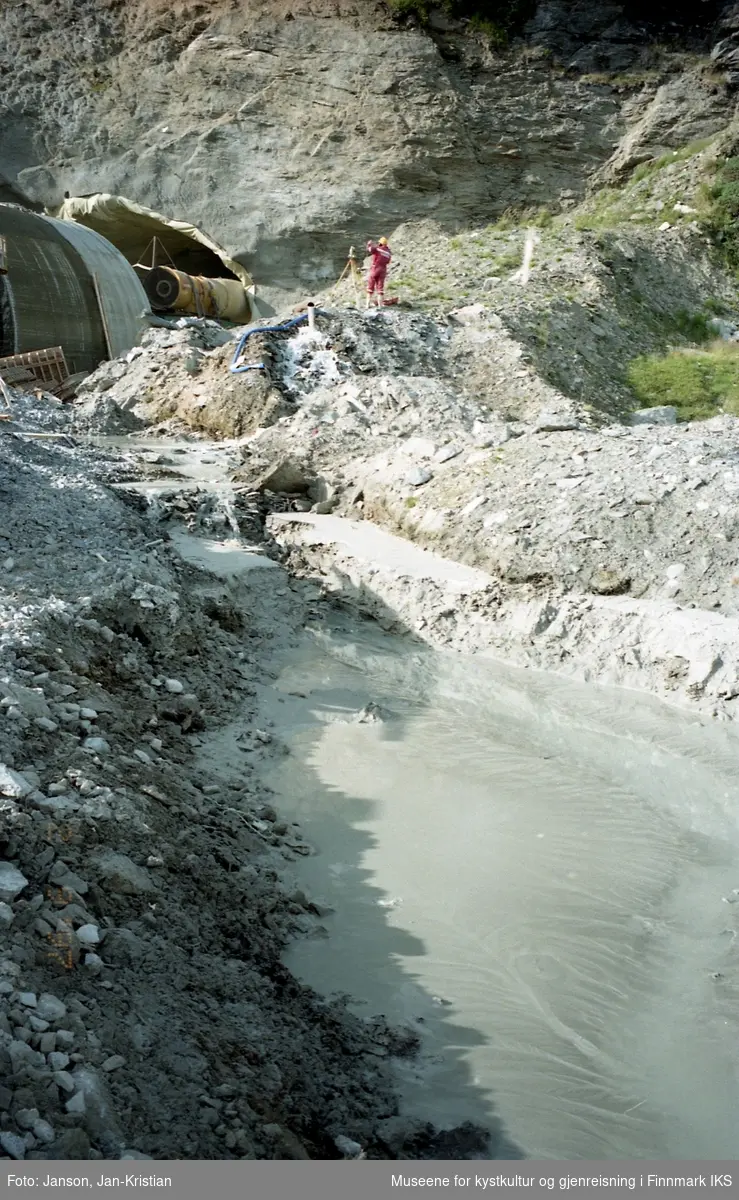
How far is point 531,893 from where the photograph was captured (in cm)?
529

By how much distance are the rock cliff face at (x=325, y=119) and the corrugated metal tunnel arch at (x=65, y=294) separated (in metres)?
5.17

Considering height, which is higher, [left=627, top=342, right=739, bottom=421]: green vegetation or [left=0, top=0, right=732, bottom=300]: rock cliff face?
[left=0, top=0, right=732, bottom=300]: rock cliff face

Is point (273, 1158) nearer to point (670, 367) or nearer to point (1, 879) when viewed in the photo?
point (1, 879)

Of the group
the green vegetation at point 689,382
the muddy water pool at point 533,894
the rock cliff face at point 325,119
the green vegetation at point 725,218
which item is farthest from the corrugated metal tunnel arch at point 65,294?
the muddy water pool at point 533,894

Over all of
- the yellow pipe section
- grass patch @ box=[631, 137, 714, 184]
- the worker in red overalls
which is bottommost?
the yellow pipe section

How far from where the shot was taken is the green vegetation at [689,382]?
16484 millimetres

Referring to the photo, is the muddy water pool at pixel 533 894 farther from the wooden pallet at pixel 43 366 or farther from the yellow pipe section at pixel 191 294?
the yellow pipe section at pixel 191 294

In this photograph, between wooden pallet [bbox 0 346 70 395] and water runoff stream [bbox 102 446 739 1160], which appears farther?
wooden pallet [bbox 0 346 70 395]

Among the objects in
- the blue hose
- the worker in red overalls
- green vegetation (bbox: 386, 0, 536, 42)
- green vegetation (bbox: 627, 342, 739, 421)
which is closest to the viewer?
the blue hose

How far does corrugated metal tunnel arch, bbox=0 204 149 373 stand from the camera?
19.2 metres

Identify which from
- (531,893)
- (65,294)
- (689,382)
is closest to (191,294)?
(65,294)

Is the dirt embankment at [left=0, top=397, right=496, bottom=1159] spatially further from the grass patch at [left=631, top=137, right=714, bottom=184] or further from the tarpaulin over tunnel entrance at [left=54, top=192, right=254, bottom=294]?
the grass patch at [left=631, top=137, right=714, bottom=184]

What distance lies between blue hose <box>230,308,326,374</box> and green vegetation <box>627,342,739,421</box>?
19.2ft

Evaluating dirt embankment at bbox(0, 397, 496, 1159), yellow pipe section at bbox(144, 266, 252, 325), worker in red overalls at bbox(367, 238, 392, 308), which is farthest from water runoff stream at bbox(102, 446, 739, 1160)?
yellow pipe section at bbox(144, 266, 252, 325)
